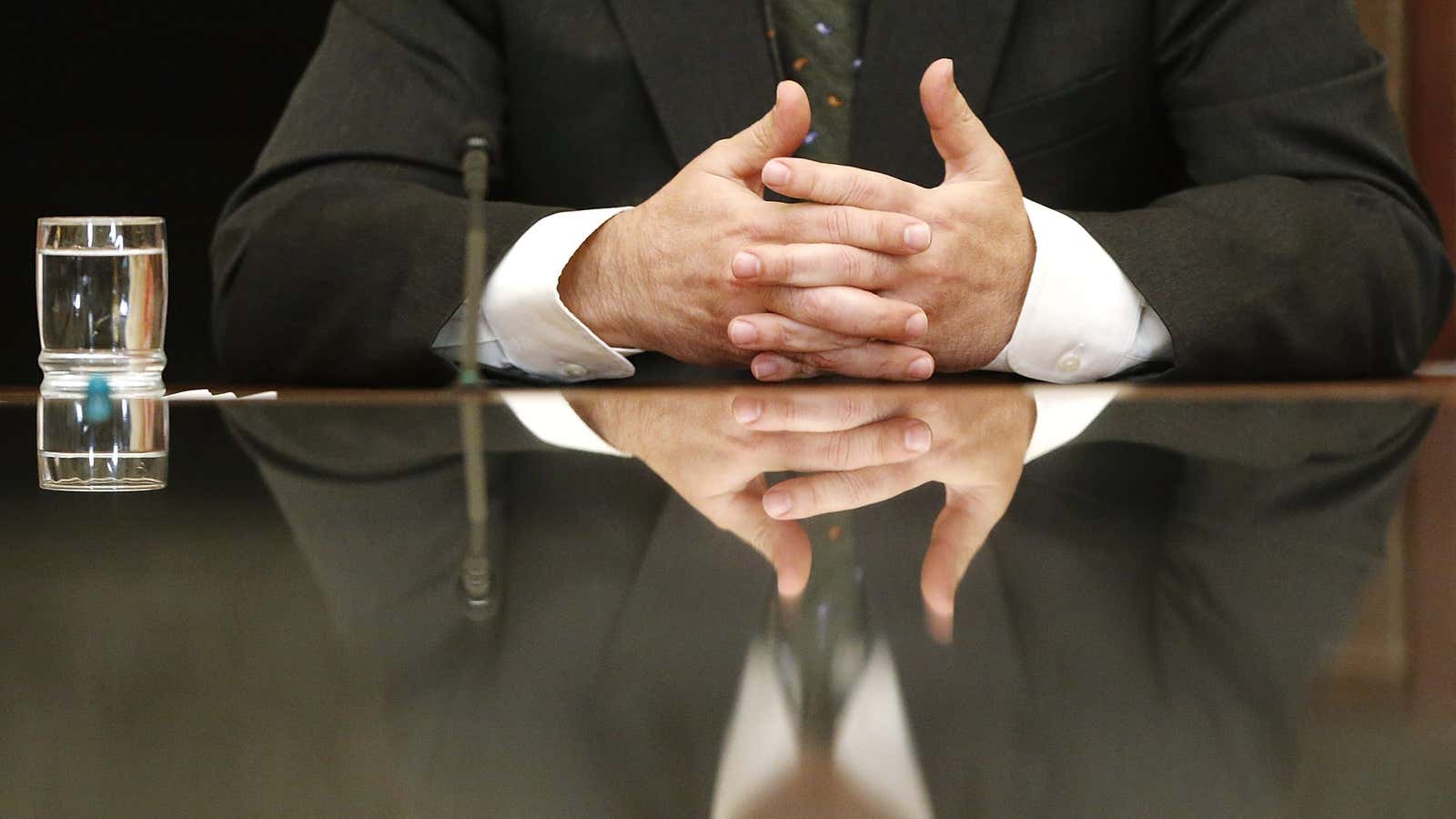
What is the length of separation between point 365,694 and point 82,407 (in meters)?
0.64

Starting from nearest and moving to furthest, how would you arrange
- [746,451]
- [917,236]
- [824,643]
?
[824,643] < [746,451] < [917,236]

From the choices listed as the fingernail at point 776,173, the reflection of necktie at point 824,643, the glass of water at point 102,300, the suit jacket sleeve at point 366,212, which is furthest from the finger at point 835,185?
the reflection of necktie at point 824,643

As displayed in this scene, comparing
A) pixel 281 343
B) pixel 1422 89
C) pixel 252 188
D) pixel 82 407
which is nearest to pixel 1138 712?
pixel 82 407

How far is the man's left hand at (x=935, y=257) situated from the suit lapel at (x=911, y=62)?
235 millimetres

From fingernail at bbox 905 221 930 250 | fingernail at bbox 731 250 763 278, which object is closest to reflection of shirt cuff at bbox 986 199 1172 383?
fingernail at bbox 905 221 930 250

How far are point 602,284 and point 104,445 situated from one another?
1.64 feet

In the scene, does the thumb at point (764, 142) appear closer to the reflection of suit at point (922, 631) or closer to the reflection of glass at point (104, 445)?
the reflection of glass at point (104, 445)

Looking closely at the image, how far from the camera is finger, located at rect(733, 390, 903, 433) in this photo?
0.52 meters

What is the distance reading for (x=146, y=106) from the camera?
79.3 inches

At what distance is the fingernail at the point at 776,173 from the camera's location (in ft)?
3.01

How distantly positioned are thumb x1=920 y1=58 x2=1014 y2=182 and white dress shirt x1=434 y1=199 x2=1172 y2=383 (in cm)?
4

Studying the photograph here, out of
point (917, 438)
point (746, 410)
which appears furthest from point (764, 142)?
point (917, 438)

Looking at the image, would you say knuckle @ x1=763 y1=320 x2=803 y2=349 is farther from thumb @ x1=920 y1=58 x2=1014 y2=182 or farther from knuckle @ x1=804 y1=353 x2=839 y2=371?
thumb @ x1=920 y1=58 x2=1014 y2=182

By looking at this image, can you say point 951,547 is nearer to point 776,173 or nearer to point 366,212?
point 776,173
